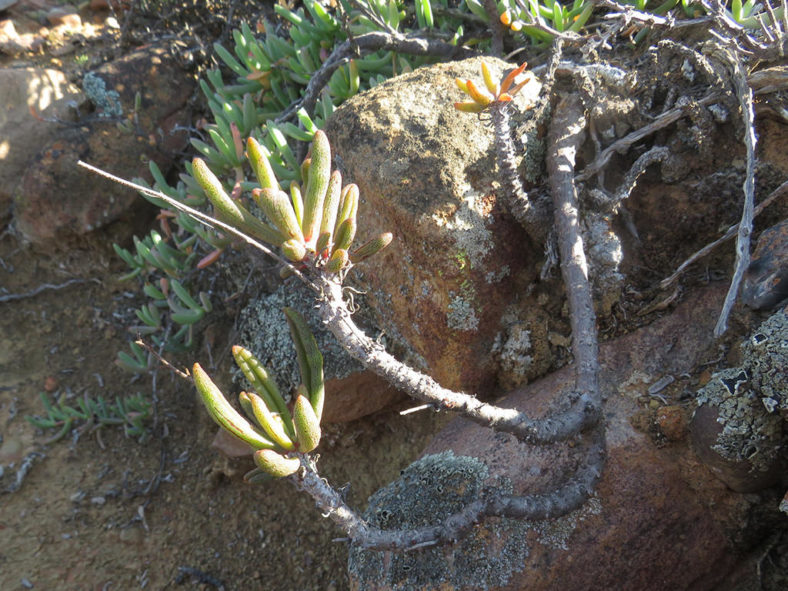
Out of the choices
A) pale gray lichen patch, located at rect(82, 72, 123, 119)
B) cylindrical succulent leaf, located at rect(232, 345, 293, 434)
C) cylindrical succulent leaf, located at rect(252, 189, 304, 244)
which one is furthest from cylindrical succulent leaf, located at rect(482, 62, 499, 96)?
pale gray lichen patch, located at rect(82, 72, 123, 119)

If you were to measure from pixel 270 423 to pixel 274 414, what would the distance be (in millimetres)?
100

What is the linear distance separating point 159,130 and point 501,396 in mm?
2757

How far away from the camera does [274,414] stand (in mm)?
1534

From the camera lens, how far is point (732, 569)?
71.3 inches

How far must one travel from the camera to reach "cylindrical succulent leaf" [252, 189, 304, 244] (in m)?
1.31

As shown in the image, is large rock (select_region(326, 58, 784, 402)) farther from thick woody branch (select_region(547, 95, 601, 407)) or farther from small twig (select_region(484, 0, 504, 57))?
small twig (select_region(484, 0, 504, 57))

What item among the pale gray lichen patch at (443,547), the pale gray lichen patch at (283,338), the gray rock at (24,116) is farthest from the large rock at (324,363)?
the gray rock at (24,116)

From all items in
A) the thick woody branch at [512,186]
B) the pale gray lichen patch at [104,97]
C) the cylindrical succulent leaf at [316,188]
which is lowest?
the pale gray lichen patch at [104,97]

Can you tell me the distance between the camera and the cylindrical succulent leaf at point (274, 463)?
4.45 ft

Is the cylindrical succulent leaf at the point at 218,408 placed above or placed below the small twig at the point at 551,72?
below

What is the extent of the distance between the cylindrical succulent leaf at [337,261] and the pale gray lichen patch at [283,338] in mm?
1082

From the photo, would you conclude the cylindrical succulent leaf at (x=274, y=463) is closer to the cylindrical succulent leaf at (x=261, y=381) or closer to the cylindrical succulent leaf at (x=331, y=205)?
the cylindrical succulent leaf at (x=261, y=381)

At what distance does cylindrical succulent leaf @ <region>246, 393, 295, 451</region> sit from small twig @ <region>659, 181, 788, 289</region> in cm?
133

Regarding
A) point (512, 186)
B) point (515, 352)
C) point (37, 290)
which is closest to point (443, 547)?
point (515, 352)
